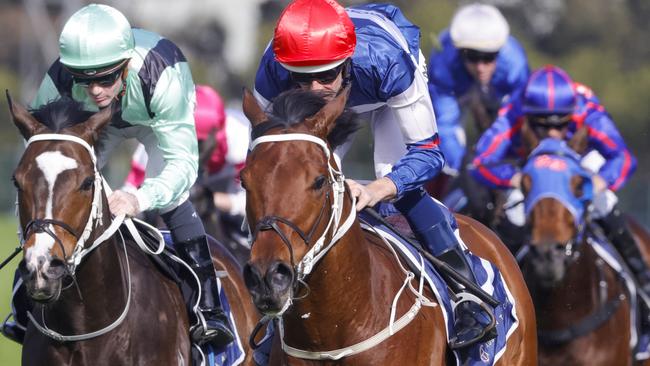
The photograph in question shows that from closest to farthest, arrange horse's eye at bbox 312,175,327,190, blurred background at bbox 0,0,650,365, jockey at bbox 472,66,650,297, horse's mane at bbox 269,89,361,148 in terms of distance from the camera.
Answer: horse's eye at bbox 312,175,327,190 → horse's mane at bbox 269,89,361,148 → jockey at bbox 472,66,650,297 → blurred background at bbox 0,0,650,365

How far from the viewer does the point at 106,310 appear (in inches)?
208

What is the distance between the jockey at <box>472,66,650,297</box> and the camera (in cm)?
792

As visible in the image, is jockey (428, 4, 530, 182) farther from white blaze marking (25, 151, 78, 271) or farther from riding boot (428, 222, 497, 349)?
white blaze marking (25, 151, 78, 271)

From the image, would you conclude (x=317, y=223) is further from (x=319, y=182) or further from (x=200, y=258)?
(x=200, y=258)

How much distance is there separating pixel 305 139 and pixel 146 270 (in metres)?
1.57

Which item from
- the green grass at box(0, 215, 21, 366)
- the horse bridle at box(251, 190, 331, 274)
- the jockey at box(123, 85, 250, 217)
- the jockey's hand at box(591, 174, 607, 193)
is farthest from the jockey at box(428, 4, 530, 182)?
the horse bridle at box(251, 190, 331, 274)

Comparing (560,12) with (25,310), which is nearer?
(25,310)

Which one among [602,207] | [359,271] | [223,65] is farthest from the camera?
[223,65]

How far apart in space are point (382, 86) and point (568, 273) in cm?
244

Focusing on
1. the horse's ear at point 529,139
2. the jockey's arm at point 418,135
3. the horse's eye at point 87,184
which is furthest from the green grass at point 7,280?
the jockey's arm at point 418,135

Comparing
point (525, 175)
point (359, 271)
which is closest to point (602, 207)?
point (525, 175)

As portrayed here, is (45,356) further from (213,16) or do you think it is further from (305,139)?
(213,16)

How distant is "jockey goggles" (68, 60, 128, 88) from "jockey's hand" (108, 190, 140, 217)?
52cm

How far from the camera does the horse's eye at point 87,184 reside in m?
4.93
